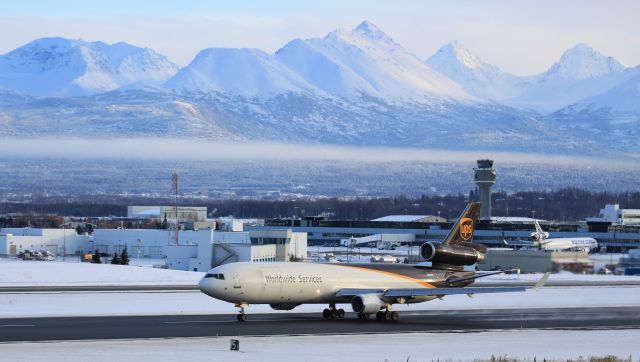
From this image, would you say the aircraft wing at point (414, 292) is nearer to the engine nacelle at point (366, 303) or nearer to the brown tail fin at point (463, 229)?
the engine nacelle at point (366, 303)

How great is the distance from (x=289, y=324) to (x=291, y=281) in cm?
335

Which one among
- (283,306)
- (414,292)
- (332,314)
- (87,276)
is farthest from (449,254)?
(87,276)

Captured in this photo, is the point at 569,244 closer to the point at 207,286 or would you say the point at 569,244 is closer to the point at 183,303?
the point at 183,303

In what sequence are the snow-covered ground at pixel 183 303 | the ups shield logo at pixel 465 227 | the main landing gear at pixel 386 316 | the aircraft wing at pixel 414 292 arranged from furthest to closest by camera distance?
the ups shield logo at pixel 465 227, the snow-covered ground at pixel 183 303, the main landing gear at pixel 386 316, the aircraft wing at pixel 414 292

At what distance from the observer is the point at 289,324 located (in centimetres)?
6544

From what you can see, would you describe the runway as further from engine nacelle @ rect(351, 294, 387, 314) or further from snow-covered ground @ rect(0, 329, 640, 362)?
snow-covered ground @ rect(0, 329, 640, 362)

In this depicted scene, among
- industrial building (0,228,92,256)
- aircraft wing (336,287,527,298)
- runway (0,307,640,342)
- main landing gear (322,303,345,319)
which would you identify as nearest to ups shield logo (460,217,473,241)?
runway (0,307,640,342)

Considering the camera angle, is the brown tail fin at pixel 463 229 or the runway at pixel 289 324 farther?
the brown tail fin at pixel 463 229

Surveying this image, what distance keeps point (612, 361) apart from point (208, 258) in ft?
267

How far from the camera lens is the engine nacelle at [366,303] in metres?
68.8

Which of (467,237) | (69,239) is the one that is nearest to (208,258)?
(69,239)

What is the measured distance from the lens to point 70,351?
51.9 meters

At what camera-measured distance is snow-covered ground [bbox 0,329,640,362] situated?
51156mm

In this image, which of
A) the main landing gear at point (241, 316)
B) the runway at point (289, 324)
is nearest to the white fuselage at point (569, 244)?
the runway at point (289, 324)
